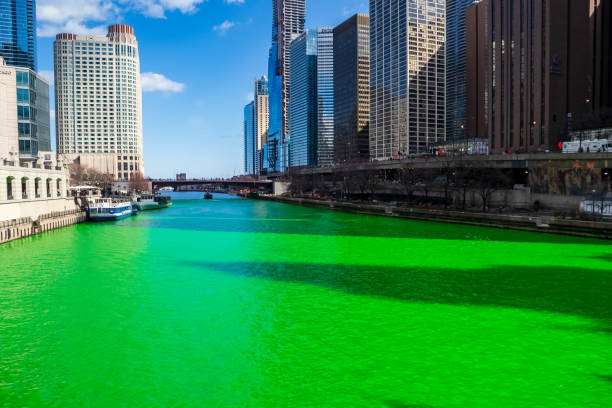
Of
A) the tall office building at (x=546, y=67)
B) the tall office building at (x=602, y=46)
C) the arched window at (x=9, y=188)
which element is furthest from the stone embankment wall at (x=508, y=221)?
the tall office building at (x=602, y=46)

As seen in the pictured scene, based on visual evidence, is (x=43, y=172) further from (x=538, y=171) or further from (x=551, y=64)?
(x=551, y=64)

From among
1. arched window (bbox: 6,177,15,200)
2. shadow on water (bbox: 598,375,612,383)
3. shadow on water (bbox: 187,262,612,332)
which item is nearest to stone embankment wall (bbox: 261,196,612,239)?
shadow on water (bbox: 187,262,612,332)

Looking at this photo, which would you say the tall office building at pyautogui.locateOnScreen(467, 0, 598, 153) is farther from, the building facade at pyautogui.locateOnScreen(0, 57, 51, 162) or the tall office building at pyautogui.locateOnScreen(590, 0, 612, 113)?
the building facade at pyautogui.locateOnScreen(0, 57, 51, 162)

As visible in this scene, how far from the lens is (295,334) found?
21.9 meters

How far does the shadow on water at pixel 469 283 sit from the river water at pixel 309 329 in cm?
15

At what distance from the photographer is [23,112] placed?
4338 inches

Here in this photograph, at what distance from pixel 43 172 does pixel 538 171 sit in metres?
77.9

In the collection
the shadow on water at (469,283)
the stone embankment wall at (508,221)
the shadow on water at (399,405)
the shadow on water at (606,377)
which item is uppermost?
the stone embankment wall at (508,221)

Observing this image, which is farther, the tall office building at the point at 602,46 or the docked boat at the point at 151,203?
the tall office building at the point at 602,46

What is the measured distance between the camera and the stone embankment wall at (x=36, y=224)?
54522 millimetres

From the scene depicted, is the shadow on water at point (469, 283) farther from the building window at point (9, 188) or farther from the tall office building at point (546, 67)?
the tall office building at point (546, 67)

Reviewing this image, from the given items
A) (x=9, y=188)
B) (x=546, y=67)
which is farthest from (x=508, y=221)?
(x=546, y=67)

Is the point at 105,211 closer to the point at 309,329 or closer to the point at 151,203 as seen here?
the point at 151,203

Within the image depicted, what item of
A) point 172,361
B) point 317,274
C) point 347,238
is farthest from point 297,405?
point 347,238
